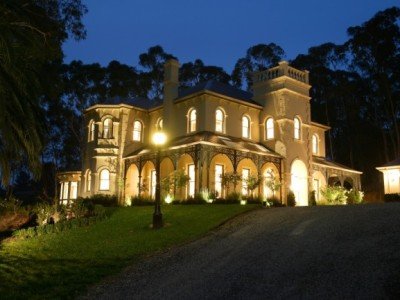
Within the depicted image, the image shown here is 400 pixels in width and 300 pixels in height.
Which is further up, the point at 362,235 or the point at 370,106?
the point at 370,106

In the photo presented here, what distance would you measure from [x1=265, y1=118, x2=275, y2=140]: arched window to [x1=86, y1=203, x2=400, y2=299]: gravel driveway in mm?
15122

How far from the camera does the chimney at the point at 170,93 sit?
29.4 meters

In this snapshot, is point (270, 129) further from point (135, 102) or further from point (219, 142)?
point (135, 102)

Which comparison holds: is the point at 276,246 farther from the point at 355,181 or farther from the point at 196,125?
the point at 355,181

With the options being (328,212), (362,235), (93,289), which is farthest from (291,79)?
(93,289)

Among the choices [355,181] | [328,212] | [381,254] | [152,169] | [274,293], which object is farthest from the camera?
[355,181]

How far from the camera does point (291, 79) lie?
2920 cm

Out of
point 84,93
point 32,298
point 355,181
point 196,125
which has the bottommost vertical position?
point 32,298

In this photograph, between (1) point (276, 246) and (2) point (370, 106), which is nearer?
(1) point (276, 246)

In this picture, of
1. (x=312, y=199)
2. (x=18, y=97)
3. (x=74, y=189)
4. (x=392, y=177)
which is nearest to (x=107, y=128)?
(x=74, y=189)

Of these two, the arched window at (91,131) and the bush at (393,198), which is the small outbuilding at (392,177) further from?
the arched window at (91,131)

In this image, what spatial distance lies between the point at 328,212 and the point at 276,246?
449cm

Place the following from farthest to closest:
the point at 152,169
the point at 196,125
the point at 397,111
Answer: the point at 397,111 → the point at 152,169 → the point at 196,125

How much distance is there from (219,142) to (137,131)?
833cm
